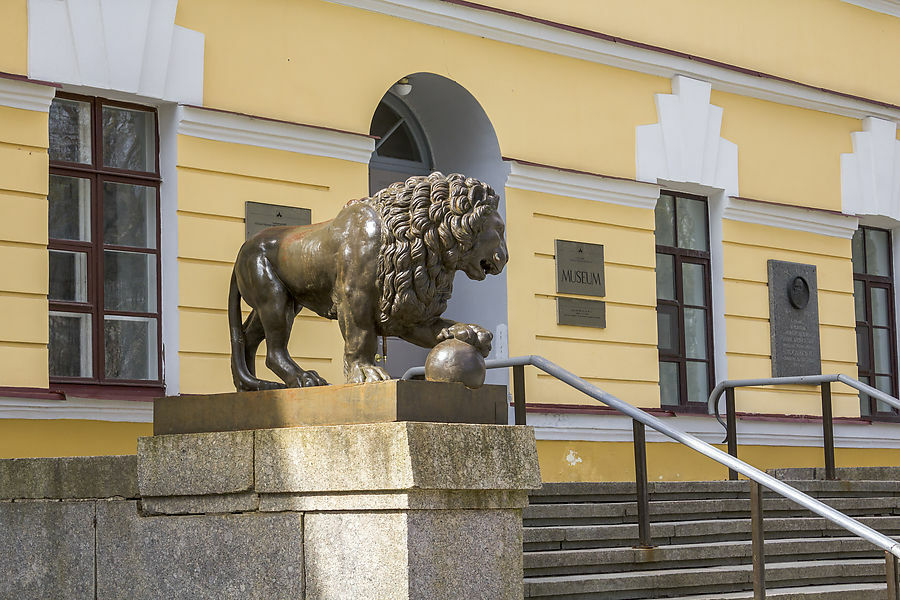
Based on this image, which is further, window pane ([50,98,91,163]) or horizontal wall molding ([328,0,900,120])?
horizontal wall molding ([328,0,900,120])

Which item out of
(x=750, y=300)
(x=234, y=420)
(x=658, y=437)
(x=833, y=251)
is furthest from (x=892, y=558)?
(x=833, y=251)

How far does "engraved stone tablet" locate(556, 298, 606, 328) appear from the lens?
33.6ft

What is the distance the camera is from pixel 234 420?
4875 millimetres

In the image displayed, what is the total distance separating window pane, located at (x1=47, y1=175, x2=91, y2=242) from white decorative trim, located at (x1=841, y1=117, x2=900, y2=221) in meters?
7.22

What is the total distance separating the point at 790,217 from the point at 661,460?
267 centimetres

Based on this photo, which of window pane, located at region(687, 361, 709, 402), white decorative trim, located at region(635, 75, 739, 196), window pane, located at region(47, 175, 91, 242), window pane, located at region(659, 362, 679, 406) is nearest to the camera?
window pane, located at region(47, 175, 91, 242)

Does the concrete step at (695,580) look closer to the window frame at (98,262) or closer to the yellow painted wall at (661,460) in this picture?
the yellow painted wall at (661,460)

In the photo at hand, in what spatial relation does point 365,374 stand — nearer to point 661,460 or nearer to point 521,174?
point 521,174

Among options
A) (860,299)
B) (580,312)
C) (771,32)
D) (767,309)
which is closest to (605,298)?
(580,312)

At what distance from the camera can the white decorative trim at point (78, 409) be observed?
24.5 feet

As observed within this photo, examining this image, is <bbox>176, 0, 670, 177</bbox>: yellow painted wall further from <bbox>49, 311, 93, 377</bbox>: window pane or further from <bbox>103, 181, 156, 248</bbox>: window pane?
<bbox>49, 311, 93, 377</bbox>: window pane

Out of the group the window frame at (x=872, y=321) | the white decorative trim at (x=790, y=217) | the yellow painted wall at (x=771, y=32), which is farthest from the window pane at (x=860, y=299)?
the yellow painted wall at (x=771, y=32)

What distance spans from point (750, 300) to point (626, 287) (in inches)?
58.5

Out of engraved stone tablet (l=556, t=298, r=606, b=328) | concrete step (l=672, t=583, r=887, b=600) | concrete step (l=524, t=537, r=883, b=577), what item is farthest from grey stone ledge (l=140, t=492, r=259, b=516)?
engraved stone tablet (l=556, t=298, r=606, b=328)
